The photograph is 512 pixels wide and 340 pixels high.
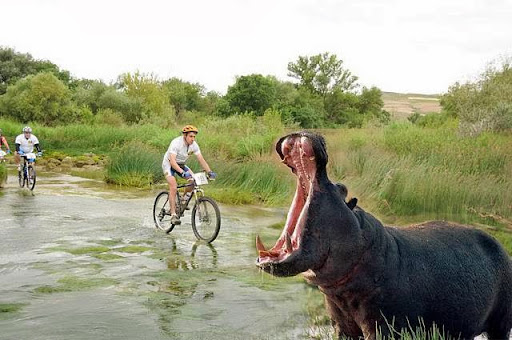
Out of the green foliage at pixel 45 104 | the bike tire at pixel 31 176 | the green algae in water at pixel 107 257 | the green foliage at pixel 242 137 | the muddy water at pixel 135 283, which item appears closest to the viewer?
the muddy water at pixel 135 283

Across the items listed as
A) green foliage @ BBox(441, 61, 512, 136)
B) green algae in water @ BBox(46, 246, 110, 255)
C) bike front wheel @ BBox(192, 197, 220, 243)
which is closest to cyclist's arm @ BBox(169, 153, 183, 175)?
bike front wheel @ BBox(192, 197, 220, 243)

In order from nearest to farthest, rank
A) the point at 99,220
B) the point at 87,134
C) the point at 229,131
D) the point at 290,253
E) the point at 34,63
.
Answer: the point at 290,253, the point at 99,220, the point at 229,131, the point at 87,134, the point at 34,63

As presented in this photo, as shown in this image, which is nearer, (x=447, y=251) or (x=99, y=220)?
(x=447, y=251)

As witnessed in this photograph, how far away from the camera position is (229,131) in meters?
22.1

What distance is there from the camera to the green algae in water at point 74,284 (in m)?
6.82

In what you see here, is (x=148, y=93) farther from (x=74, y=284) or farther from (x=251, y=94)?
(x=74, y=284)

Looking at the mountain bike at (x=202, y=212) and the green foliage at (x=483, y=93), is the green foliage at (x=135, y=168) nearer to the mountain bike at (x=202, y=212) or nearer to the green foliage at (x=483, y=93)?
the mountain bike at (x=202, y=212)

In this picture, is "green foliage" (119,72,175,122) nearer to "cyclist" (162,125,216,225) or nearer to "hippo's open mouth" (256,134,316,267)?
"cyclist" (162,125,216,225)

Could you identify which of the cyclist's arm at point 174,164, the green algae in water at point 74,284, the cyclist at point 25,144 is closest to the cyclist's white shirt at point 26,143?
the cyclist at point 25,144

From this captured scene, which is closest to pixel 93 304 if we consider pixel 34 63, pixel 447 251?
pixel 447 251

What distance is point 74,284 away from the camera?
7.08 meters

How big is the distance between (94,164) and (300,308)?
20379 mm

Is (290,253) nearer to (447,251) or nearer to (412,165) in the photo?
(447,251)

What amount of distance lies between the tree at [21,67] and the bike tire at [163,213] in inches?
1705
